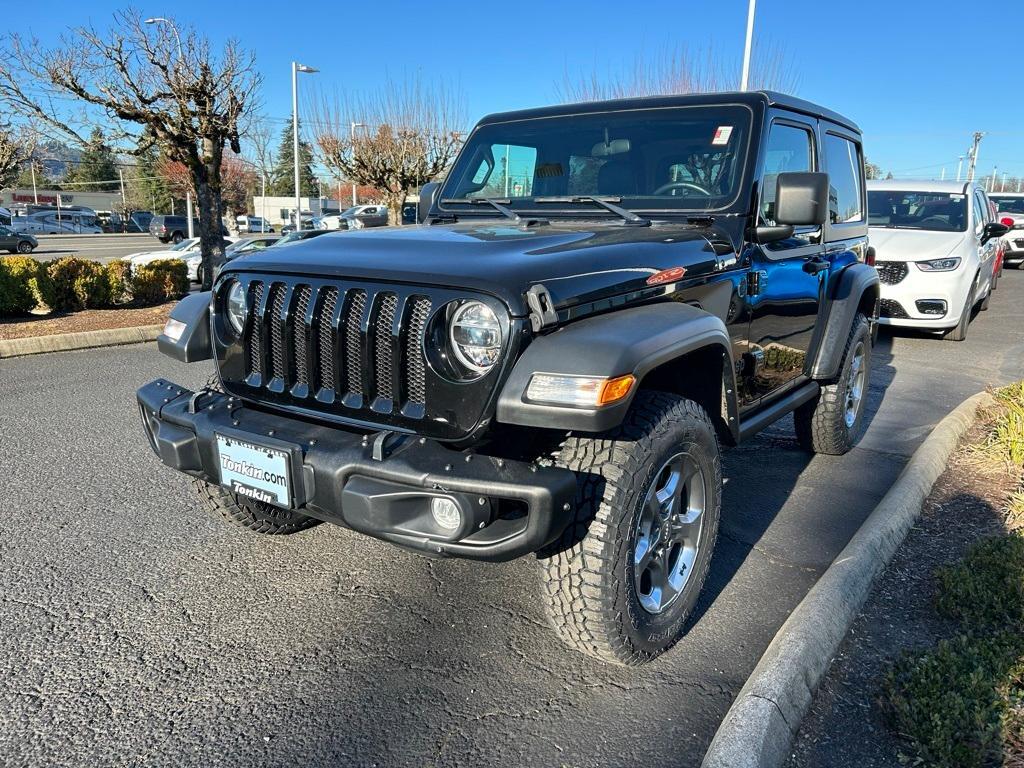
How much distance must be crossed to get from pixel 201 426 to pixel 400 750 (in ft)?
4.18

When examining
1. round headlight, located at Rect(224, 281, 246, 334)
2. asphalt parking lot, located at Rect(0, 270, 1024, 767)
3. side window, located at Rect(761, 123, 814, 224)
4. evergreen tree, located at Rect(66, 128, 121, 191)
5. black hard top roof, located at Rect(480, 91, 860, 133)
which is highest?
evergreen tree, located at Rect(66, 128, 121, 191)

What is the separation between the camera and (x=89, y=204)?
76375 mm

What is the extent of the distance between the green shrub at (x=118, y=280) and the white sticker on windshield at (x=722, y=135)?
9.40 metres

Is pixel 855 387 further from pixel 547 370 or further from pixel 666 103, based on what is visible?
pixel 547 370

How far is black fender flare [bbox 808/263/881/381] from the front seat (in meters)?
1.53

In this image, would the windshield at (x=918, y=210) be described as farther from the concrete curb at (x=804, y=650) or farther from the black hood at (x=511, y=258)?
the black hood at (x=511, y=258)

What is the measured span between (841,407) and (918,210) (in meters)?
6.83

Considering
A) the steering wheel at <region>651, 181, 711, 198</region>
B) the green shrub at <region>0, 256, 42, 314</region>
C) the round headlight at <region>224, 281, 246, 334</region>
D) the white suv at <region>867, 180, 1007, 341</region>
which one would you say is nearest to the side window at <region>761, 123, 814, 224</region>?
the steering wheel at <region>651, 181, 711, 198</region>

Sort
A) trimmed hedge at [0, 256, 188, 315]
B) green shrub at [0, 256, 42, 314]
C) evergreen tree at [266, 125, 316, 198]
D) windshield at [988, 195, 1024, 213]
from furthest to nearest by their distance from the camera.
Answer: evergreen tree at [266, 125, 316, 198]
windshield at [988, 195, 1024, 213]
trimmed hedge at [0, 256, 188, 315]
green shrub at [0, 256, 42, 314]

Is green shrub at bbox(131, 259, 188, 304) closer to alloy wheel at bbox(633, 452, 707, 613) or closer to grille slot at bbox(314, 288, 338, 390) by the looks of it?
grille slot at bbox(314, 288, 338, 390)

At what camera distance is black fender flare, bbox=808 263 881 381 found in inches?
170

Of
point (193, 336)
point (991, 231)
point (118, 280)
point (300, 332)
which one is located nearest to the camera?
point (300, 332)

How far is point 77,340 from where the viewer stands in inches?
325

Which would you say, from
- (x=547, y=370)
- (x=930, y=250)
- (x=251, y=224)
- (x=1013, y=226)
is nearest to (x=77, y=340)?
(x=547, y=370)
